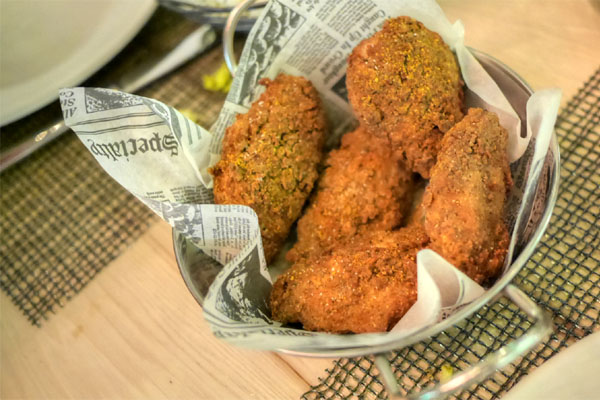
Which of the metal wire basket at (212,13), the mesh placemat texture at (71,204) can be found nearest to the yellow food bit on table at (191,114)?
the mesh placemat texture at (71,204)

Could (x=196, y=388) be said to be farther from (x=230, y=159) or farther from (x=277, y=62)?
(x=277, y=62)

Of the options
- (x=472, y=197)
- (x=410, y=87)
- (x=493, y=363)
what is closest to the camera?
(x=493, y=363)

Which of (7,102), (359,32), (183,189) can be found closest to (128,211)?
(183,189)

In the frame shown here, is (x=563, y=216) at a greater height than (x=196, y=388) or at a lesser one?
greater

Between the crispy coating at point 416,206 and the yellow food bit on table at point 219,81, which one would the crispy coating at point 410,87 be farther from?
the yellow food bit on table at point 219,81

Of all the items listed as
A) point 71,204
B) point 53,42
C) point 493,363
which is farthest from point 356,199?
point 53,42

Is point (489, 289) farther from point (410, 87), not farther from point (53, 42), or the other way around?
point (53, 42)

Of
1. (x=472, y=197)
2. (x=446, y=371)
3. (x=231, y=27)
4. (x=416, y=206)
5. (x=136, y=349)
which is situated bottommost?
(x=136, y=349)
